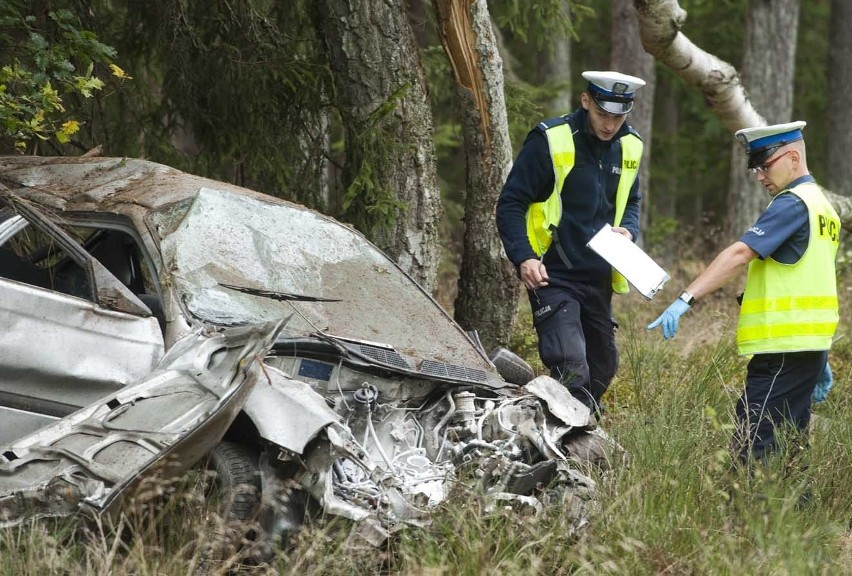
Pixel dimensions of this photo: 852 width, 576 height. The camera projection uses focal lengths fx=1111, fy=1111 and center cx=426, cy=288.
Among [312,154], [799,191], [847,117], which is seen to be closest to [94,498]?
[799,191]

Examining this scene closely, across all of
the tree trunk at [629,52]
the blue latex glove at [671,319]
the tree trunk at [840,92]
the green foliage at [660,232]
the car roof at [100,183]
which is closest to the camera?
the blue latex glove at [671,319]

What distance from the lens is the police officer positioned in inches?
235

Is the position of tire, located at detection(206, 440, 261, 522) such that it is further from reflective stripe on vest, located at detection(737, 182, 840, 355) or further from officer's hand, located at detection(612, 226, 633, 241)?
officer's hand, located at detection(612, 226, 633, 241)

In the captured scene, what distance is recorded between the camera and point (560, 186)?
6109 millimetres

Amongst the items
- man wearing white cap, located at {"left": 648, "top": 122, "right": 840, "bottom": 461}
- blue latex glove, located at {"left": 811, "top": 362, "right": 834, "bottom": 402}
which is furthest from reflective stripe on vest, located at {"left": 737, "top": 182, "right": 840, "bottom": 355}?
blue latex glove, located at {"left": 811, "top": 362, "right": 834, "bottom": 402}

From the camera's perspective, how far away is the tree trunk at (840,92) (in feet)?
59.7

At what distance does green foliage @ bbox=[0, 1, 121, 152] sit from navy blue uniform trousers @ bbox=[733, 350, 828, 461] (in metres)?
3.95

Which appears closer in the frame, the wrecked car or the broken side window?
the wrecked car

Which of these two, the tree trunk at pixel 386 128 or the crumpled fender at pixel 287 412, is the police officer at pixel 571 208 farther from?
the crumpled fender at pixel 287 412

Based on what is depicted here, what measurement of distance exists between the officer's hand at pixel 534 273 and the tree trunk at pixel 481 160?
1727 millimetres

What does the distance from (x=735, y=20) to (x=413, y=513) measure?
1997cm

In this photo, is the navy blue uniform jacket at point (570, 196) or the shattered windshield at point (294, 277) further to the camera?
the navy blue uniform jacket at point (570, 196)

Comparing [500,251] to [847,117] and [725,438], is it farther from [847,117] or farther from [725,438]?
[847,117]

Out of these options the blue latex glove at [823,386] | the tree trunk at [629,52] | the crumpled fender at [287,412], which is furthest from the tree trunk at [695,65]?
the tree trunk at [629,52]
